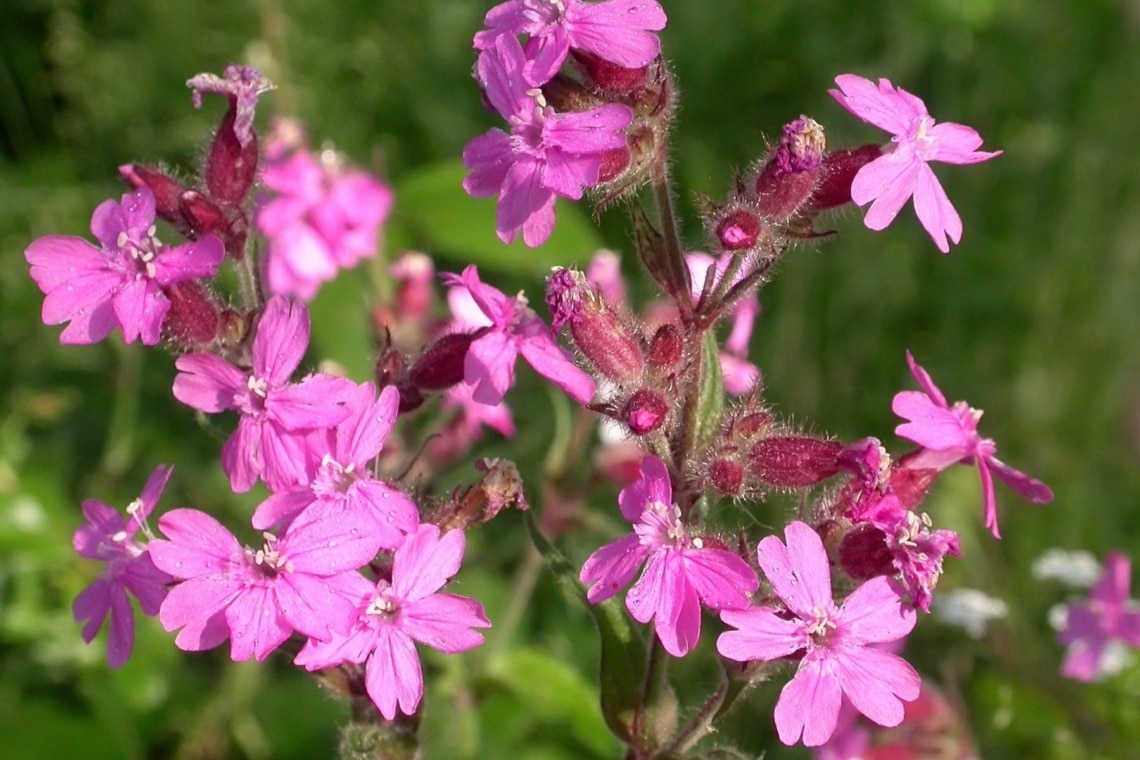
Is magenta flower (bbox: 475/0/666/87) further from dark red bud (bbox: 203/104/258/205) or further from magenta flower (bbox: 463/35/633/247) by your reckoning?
dark red bud (bbox: 203/104/258/205)

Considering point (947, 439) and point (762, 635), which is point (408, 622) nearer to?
point (762, 635)

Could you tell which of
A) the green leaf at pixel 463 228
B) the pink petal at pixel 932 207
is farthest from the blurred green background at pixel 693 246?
the pink petal at pixel 932 207

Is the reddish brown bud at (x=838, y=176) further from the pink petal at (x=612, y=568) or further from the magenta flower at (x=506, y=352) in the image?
the pink petal at (x=612, y=568)

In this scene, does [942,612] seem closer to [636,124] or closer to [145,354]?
[636,124]

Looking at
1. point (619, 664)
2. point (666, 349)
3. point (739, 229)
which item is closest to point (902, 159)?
point (739, 229)

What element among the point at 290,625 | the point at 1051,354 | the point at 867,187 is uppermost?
the point at 867,187

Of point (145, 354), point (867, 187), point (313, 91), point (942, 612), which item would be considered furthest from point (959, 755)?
point (313, 91)
